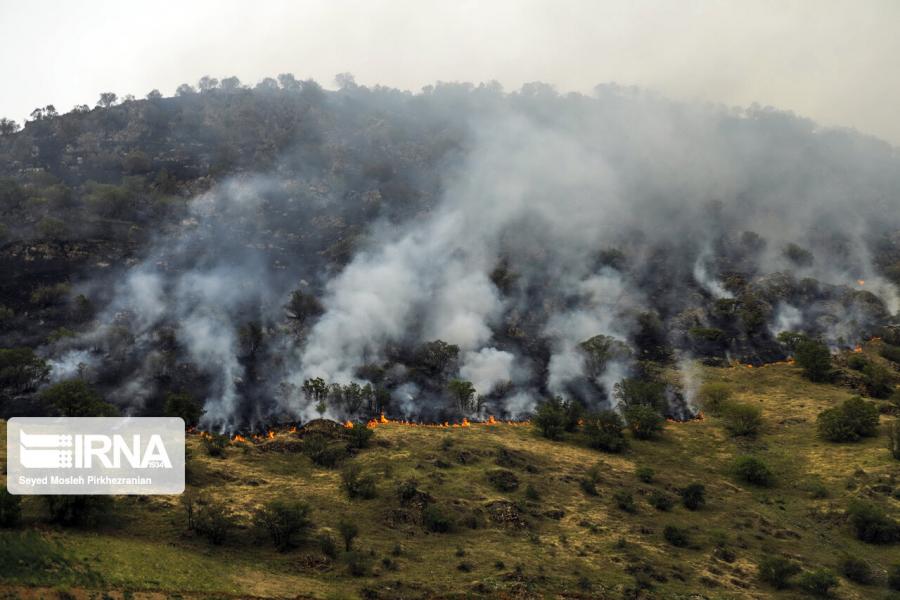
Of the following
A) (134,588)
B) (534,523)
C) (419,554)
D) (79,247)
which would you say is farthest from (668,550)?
(79,247)

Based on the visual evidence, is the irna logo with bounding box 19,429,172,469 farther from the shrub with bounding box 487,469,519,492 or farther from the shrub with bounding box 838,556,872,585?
the shrub with bounding box 838,556,872,585

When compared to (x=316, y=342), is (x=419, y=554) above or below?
below

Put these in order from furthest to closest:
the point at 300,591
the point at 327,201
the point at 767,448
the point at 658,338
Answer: the point at 327,201 < the point at 658,338 < the point at 767,448 < the point at 300,591

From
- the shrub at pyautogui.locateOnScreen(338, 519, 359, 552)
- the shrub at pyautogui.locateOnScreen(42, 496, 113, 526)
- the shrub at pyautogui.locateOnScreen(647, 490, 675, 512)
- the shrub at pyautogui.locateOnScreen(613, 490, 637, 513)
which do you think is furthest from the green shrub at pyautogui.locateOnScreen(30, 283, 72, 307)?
the shrub at pyautogui.locateOnScreen(647, 490, 675, 512)

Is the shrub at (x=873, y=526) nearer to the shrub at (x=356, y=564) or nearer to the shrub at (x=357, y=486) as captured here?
the shrub at (x=356, y=564)

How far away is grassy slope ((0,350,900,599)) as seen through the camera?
173ft

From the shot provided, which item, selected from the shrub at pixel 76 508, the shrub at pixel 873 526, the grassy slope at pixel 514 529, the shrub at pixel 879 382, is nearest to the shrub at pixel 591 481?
the grassy slope at pixel 514 529

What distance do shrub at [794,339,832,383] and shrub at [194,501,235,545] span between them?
114545 millimetres

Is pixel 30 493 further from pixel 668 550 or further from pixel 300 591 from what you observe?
pixel 668 550

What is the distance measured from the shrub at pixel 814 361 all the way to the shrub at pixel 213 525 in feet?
376

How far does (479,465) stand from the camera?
8581 centimetres

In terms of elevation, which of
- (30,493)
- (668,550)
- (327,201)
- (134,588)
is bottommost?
(668,550)

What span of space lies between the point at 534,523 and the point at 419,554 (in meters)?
15.6

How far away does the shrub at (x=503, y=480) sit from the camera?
78.5m
